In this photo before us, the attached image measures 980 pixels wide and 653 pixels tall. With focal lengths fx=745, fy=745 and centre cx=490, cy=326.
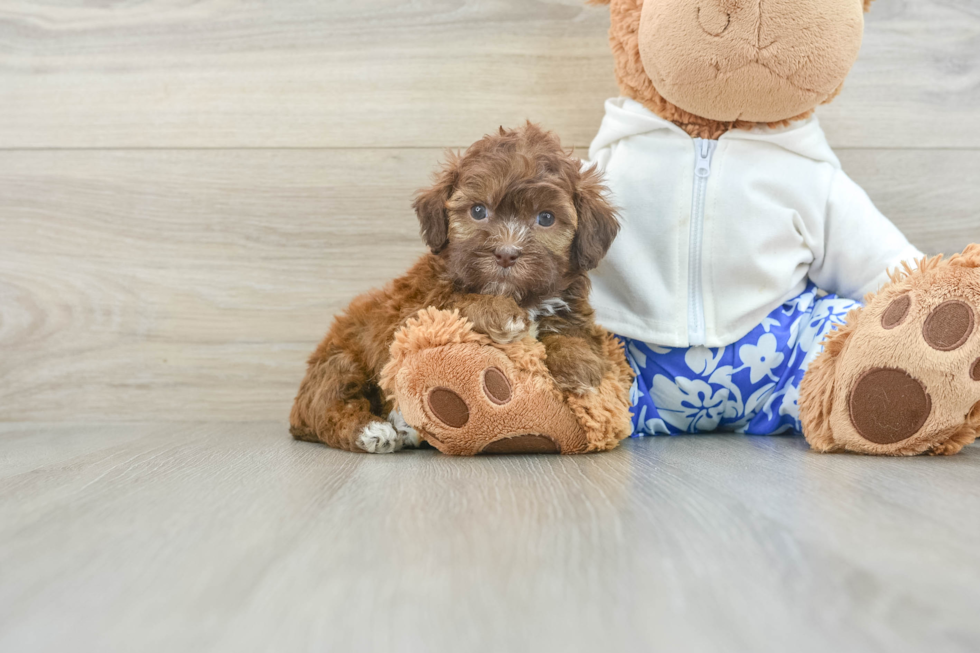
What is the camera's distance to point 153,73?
152 centimetres

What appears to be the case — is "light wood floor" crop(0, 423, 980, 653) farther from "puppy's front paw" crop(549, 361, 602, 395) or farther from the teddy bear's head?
the teddy bear's head

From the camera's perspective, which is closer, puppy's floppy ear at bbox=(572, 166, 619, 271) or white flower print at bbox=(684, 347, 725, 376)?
puppy's floppy ear at bbox=(572, 166, 619, 271)

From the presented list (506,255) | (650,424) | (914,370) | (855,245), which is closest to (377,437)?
(506,255)

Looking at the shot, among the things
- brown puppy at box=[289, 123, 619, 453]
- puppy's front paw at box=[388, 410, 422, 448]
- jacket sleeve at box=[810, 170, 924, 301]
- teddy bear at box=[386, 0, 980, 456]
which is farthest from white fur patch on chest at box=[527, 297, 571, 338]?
jacket sleeve at box=[810, 170, 924, 301]

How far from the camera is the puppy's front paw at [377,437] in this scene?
109 centimetres

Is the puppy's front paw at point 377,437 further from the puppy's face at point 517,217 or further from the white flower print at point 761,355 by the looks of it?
the white flower print at point 761,355

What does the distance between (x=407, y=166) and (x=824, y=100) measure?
771mm

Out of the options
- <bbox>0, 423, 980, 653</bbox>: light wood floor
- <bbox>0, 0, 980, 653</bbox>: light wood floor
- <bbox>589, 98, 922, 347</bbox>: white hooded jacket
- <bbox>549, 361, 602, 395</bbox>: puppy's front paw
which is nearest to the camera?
<bbox>0, 423, 980, 653</bbox>: light wood floor

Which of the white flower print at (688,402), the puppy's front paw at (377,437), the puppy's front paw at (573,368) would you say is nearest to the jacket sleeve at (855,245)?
the white flower print at (688,402)

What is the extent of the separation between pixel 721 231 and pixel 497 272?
43 centimetres

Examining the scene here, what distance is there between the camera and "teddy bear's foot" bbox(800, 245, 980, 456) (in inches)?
35.6

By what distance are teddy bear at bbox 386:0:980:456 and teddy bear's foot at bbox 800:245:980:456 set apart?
31mm

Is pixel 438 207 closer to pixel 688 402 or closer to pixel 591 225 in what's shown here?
pixel 591 225

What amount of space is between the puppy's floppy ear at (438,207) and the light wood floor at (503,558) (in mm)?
328
